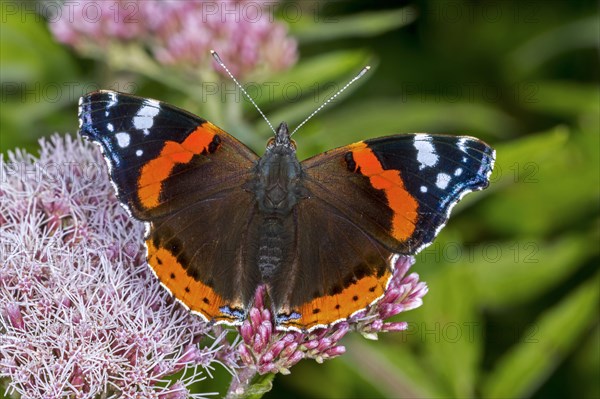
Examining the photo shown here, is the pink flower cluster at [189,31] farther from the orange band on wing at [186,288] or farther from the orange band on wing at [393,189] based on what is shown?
the orange band on wing at [186,288]

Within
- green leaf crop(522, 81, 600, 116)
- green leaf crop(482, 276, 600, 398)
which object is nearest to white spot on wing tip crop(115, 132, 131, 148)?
green leaf crop(482, 276, 600, 398)

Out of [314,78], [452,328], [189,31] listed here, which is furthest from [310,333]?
[189,31]

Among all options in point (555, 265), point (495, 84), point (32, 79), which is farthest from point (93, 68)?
point (555, 265)

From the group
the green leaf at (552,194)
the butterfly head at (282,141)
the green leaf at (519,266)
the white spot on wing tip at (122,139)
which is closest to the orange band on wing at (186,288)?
the white spot on wing tip at (122,139)

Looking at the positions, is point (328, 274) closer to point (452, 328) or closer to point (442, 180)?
point (442, 180)

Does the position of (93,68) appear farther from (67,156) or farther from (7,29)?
(67,156)

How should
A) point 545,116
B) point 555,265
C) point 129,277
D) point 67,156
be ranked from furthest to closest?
point 545,116
point 555,265
point 67,156
point 129,277
